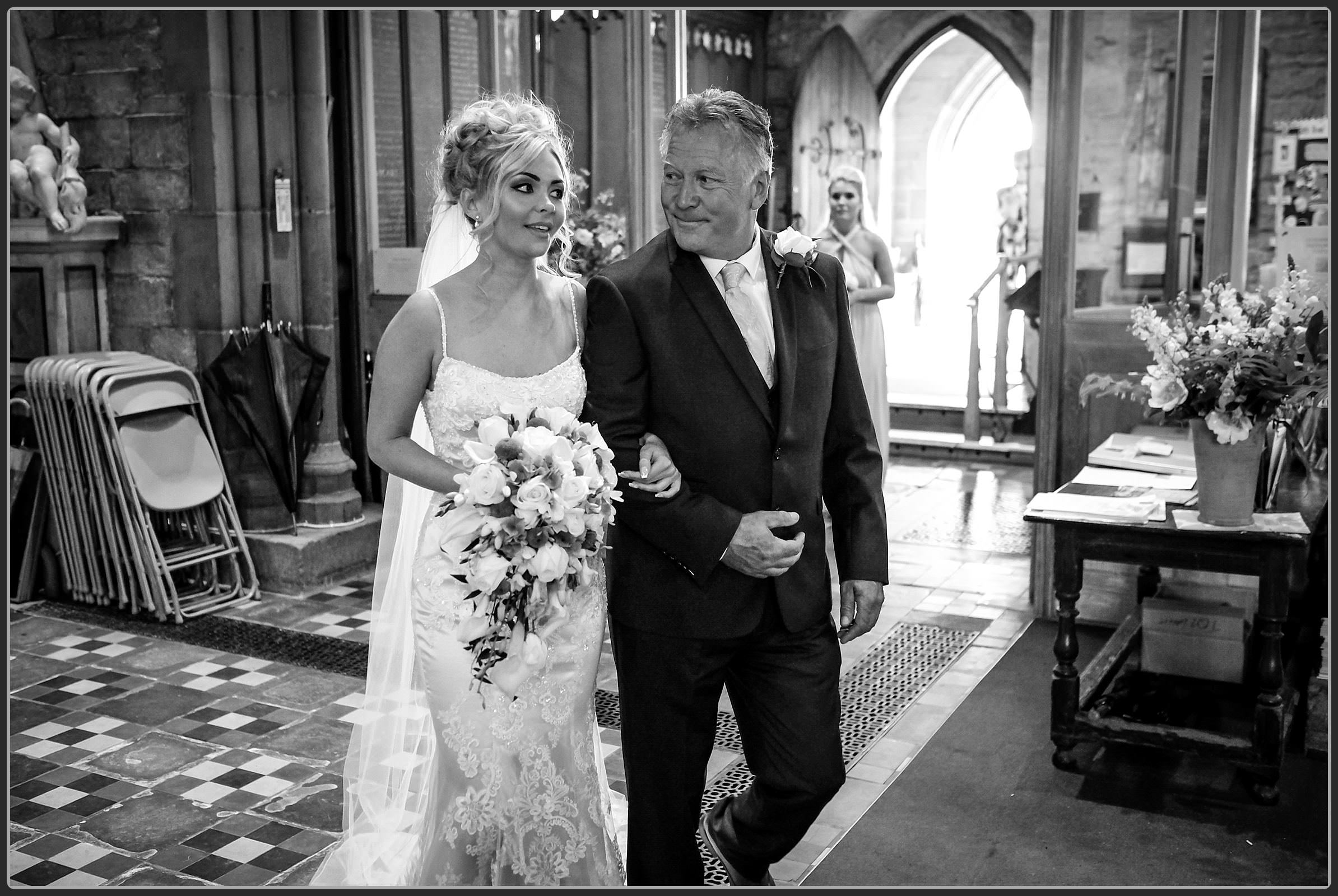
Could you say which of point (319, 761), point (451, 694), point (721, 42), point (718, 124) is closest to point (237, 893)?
point (451, 694)

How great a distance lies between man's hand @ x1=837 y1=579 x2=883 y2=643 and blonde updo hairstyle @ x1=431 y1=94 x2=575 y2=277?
1.13 m

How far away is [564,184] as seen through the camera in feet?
10.3

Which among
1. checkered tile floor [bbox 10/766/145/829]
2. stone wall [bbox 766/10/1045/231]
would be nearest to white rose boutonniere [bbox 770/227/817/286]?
checkered tile floor [bbox 10/766/145/829]

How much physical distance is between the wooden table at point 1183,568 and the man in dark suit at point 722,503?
153cm

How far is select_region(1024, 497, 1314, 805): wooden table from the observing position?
4148mm

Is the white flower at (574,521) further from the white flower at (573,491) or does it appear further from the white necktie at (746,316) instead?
the white necktie at (746,316)

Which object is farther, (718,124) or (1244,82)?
(1244,82)

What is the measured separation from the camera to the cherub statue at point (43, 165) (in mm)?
6652

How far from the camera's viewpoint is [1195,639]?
4.96 m

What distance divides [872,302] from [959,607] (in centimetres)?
211

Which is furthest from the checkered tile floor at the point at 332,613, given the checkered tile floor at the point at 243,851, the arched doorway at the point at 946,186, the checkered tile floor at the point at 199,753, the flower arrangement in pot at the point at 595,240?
the arched doorway at the point at 946,186

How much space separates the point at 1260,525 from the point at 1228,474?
197 millimetres

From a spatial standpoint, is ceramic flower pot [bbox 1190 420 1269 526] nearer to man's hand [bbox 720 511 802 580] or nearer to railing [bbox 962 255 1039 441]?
man's hand [bbox 720 511 802 580]

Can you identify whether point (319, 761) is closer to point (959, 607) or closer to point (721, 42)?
point (959, 607)
